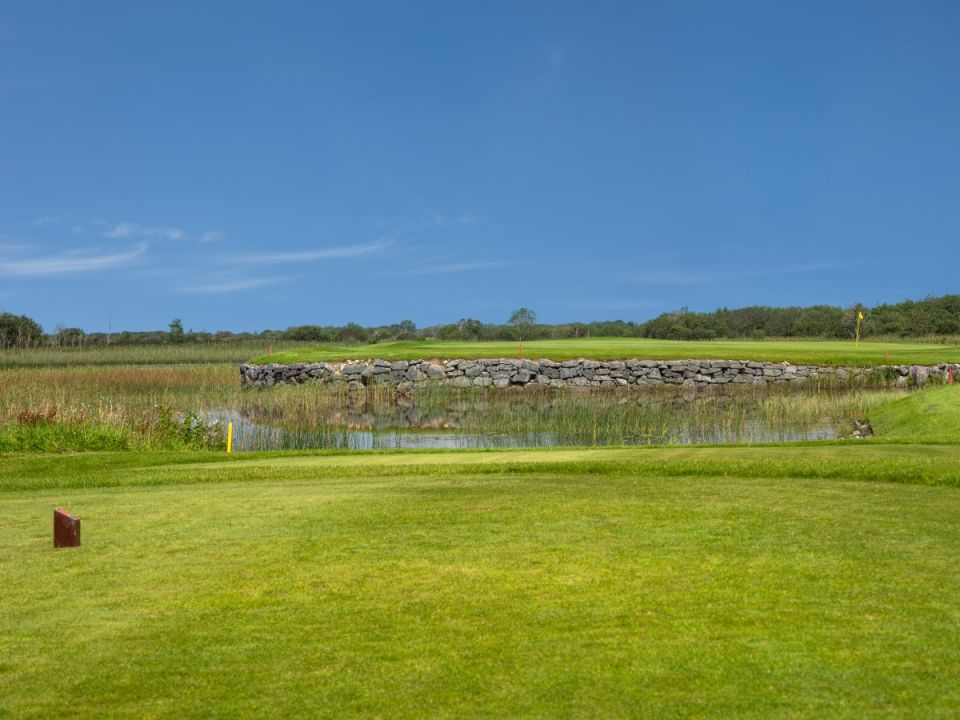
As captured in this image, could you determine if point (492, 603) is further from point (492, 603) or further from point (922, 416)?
point (922, 416)

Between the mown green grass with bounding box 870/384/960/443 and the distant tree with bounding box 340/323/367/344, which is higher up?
the distant tree with bounding box 340/323/367/344

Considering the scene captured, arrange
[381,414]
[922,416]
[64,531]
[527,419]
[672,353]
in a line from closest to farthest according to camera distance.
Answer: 1. [64,531]
2. [922,416]
3. [527,419]
4. [381,414]
5. [672,353]

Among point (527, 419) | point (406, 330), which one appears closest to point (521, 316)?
point (406, 330)

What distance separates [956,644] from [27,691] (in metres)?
3.75

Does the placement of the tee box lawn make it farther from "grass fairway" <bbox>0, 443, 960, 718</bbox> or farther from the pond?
the pond

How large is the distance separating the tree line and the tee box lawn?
53274 mm

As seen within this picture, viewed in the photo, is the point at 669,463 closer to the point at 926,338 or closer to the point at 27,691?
the point at 27,691

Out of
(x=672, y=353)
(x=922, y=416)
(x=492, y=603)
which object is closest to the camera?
(x=492, y=603)

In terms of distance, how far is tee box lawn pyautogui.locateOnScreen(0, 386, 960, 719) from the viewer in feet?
11.0

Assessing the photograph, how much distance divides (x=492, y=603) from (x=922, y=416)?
52.6 feet

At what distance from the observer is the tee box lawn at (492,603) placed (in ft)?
11.0

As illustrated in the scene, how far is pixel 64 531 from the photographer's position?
5.73 m

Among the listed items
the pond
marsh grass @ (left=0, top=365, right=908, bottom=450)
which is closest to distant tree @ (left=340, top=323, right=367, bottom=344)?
marsh grass @ (left=0, top=365, right=908, bottom=450)

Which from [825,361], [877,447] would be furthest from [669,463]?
[825,361]
